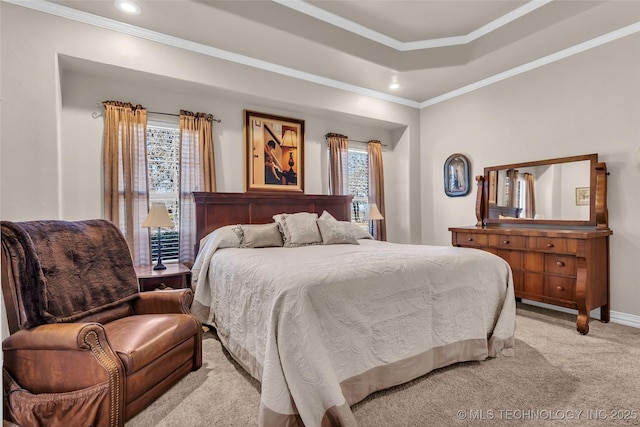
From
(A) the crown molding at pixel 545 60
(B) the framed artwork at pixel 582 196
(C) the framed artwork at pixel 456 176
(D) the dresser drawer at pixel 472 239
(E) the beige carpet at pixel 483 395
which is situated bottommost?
(E) the beige carpet at pixel 483 395

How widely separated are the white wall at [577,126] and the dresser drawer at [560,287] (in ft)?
1.99

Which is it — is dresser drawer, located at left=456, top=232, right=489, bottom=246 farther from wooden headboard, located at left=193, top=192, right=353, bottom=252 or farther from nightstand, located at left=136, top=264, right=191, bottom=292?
nightstand, located at left=136, top=264, right=191, bottom=292

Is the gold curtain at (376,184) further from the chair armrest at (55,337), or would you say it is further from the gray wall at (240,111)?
the chair armrest at (55,337)

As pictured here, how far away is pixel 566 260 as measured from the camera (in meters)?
3.12

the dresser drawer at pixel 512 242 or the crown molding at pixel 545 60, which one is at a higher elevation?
the crown molding at pixel 545 60

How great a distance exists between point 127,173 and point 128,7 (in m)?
1.51

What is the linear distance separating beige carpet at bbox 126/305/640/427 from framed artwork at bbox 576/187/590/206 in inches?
58.1

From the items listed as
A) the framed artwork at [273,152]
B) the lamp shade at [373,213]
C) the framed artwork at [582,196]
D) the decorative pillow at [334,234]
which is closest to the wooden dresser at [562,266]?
the framed artwork at [582,196]

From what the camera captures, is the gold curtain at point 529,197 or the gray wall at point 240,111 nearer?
the gray wall at point 240,111

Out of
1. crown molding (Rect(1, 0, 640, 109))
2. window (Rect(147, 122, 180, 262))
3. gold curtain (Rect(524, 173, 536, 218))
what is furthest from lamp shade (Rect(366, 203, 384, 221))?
window (Rect(147, 122, 180, 262))

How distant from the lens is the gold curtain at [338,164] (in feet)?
15.5

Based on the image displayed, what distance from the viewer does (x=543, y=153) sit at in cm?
379

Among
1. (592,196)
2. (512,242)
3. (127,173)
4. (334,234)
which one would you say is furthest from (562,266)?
(127,173)

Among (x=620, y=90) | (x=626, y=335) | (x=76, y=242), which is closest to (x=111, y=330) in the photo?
(x=76, y=242)
